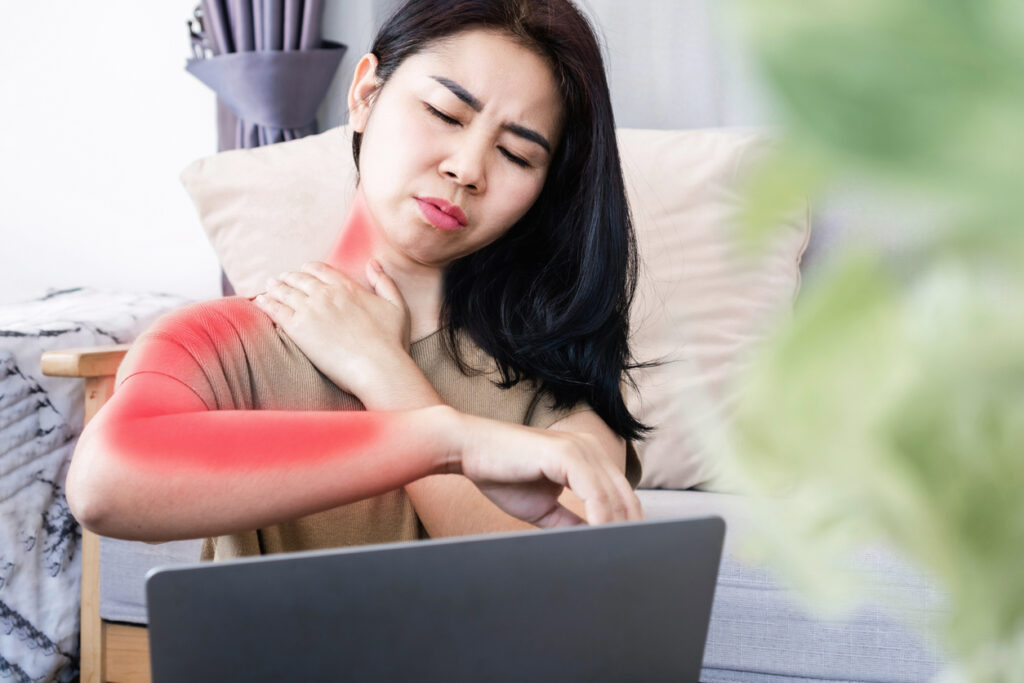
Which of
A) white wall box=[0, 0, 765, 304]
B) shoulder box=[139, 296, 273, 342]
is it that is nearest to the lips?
shoulder box=[139, 296, 273, 342]

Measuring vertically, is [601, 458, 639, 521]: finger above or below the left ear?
below

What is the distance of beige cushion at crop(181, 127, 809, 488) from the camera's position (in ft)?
5.72

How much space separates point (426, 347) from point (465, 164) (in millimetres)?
239

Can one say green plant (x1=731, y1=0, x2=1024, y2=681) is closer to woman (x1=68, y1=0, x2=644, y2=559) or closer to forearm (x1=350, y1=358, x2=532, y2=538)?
woman (x1=68, y1=0, x2=644, y2=559)

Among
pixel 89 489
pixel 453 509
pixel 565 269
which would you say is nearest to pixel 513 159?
pixel 565 269

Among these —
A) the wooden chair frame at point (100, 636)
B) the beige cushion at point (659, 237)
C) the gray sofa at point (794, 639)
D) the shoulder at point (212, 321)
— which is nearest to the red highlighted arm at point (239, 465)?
the shoulder at point (212, 321)

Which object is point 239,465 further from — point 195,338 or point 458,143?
point 458,143

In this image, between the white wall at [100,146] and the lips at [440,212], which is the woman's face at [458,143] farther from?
the white wall at [100,146]

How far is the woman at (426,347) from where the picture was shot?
0.76m

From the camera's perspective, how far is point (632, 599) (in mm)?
482

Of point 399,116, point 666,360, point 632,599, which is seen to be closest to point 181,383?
point 399,116

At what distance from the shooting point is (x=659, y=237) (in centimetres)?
181

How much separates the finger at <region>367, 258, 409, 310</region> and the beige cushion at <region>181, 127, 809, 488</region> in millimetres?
656

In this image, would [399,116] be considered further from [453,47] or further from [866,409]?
[866,409]
